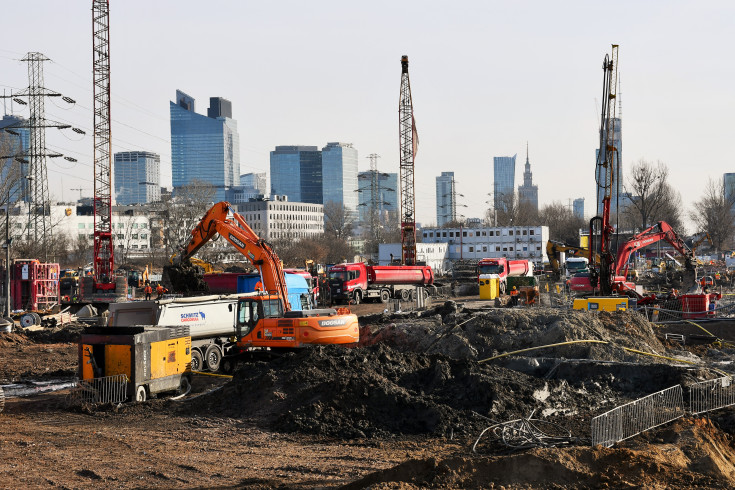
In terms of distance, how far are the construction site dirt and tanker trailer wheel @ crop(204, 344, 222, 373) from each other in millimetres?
1133

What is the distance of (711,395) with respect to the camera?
1539 cm

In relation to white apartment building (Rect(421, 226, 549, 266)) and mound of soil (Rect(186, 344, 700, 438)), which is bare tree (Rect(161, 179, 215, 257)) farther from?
mound of soil (Rect(186, 344, 700, 438))

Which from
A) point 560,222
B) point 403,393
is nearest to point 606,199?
point 403,393

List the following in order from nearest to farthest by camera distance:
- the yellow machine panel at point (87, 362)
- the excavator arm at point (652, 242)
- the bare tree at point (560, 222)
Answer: the yellow machine panel at point (87, 362), the excavator arm at point (652, 242), the bare tree at point (560, 222)

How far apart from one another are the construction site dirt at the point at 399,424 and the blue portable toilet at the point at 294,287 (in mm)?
4867

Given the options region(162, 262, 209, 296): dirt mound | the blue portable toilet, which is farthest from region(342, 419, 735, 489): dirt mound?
region(162, 262, 209, 296): dirt mound

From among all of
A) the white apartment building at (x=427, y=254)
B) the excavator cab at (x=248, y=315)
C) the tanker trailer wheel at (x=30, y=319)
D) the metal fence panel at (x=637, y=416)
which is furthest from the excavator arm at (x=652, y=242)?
the white apartment building at (x=427, y=254)

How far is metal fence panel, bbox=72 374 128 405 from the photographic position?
1684 centimetres

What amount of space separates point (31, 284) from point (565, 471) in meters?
36.7

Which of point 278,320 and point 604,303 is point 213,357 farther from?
point 604,303

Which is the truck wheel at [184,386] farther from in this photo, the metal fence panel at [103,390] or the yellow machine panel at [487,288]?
the yellow machine panel at [487,288]

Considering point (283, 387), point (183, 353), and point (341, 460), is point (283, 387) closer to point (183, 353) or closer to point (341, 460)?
point (183, 353)

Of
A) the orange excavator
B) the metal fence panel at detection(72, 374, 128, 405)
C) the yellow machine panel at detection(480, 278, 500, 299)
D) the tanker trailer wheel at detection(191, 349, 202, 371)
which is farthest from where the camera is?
the yellow machine panel at detection(480, 278, 500, 299)

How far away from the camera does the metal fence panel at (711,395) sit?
15138 millimetres
